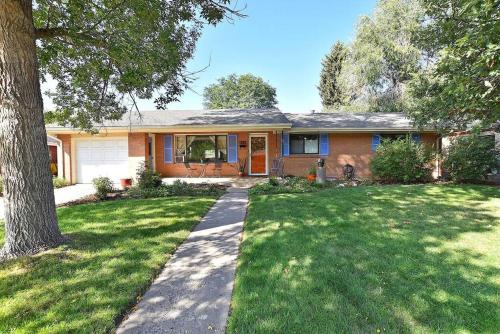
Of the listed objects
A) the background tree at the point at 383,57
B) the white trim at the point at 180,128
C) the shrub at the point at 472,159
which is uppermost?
the background tree at the point at 383,57

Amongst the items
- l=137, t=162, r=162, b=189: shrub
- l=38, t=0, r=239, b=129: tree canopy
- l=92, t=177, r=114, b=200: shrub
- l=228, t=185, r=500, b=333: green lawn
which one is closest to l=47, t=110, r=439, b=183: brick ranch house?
l=137, t=162, r=162, b=189: shrub

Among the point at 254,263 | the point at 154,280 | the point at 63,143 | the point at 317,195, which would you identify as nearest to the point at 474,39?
the point at 317,195

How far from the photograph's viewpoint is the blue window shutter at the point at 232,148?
13.9 metres

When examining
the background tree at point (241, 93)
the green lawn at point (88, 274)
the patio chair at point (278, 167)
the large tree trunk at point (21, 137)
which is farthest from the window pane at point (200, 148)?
the background tree at point (241, 93)

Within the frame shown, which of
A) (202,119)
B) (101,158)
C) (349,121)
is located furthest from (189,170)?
(349,121)

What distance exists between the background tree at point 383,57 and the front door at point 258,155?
1462cm

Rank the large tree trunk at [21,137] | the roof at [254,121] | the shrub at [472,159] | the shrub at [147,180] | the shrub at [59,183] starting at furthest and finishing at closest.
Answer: the roof at [254,121], the shrub at [59,183], the shrub at [472,159], the shrub at [147,180], the large tree trunk at [21,137]

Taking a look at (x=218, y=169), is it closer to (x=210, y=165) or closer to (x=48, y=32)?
(x=210, y=165)

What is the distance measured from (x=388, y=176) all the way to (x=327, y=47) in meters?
27.7

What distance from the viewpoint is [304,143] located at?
1380 cm

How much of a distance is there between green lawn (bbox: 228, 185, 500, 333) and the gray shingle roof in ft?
24.5

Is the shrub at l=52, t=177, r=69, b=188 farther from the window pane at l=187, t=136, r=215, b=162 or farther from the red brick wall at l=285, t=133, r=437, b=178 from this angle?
the red brick wall at l=285, t=133, r=437, b=178

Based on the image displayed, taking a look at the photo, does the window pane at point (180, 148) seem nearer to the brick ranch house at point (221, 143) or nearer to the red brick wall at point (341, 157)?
the brick ranch house at point (221, 143)

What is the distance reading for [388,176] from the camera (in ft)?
36.4
